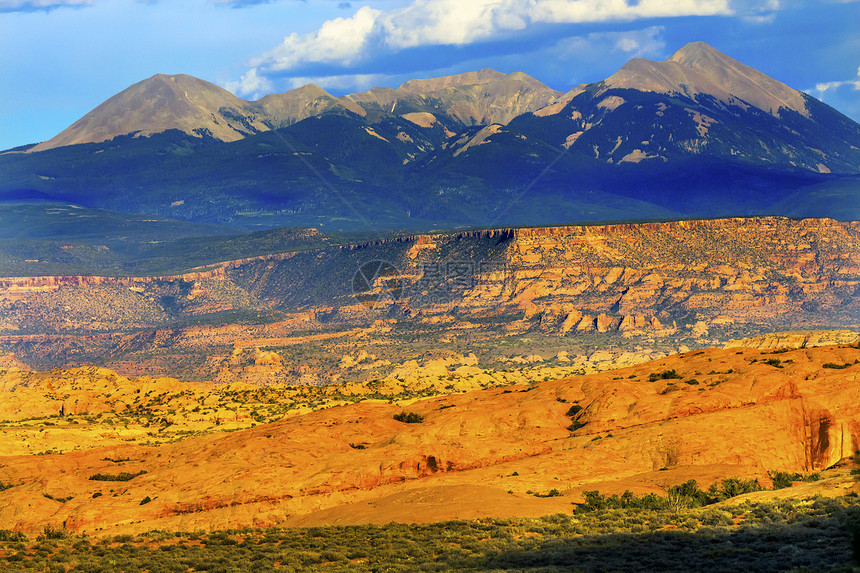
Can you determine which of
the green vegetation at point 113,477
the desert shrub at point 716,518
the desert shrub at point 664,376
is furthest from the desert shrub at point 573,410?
the green vegetation at point 113,477

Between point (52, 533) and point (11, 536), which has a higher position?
point (11, 536)

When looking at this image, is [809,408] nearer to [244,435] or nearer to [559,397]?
[559,397]

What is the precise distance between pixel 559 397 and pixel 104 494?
2879cm

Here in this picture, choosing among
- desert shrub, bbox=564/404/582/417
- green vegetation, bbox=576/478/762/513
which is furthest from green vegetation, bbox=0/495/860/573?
desert shrub, bbox=564/404/582/417

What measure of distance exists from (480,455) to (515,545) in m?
16.1

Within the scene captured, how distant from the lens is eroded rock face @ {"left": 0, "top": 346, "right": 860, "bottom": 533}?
48.6 m

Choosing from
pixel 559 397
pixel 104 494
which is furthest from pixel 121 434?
pixel 559 397

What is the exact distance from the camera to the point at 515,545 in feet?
126

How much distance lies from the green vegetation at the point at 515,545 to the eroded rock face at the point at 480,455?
2.60m

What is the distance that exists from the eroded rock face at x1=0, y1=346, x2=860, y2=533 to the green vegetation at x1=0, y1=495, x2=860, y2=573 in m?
2.60

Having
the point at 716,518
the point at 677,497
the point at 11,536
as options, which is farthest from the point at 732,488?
the point at 11,536

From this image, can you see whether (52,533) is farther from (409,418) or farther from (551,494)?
(409,418)

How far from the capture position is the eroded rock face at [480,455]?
4862cm

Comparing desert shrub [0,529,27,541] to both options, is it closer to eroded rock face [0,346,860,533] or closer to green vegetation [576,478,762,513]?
eroded rock face [0,346,860,533]
